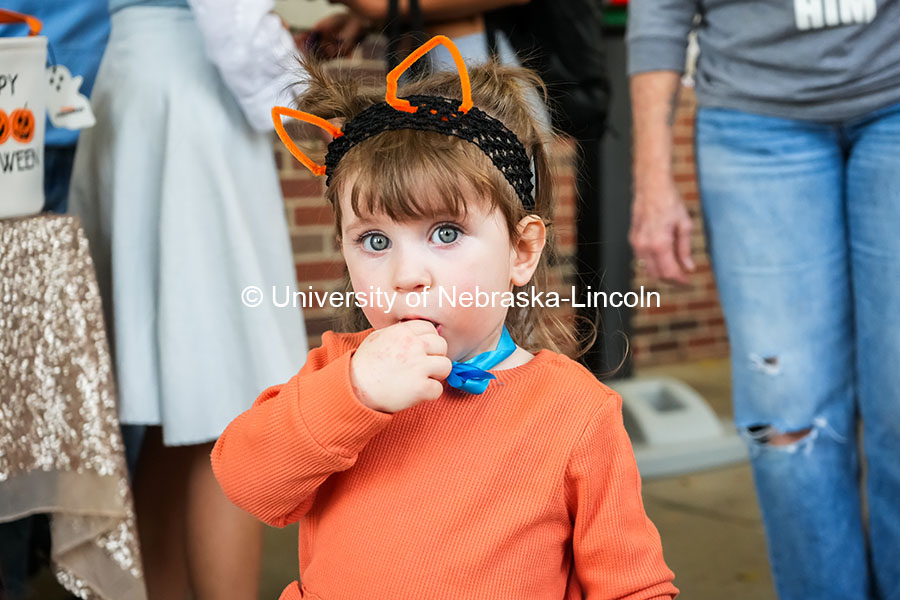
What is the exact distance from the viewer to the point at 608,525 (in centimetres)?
98

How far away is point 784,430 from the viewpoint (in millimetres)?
1561

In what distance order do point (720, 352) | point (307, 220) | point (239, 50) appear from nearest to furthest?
point (239, 50)
point (307, 220)
point (720, 352)

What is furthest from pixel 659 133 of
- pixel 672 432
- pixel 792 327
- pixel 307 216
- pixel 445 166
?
pixel 307 216

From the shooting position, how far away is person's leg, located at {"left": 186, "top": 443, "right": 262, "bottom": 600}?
158cm

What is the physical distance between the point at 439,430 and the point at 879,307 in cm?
83

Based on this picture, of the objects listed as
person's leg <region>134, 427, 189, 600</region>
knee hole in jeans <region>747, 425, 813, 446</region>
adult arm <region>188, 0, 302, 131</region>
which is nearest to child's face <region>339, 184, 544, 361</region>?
adult arm <region>188, 0, 302, 131</region>

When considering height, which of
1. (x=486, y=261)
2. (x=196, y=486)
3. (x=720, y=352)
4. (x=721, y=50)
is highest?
(x=721, y=50)

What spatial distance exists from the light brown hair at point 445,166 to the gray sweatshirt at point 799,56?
16.2 inches

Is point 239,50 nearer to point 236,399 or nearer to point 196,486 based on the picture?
point 236,399

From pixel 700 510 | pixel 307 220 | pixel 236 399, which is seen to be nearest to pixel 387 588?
pixel 236 399

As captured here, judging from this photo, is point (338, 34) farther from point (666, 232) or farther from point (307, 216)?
point (307, 216)

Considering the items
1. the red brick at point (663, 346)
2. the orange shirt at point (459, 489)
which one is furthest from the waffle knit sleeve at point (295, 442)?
the red brick at point (663, 346)

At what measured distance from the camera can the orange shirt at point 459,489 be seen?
96 centimetres

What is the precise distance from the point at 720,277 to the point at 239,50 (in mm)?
904
